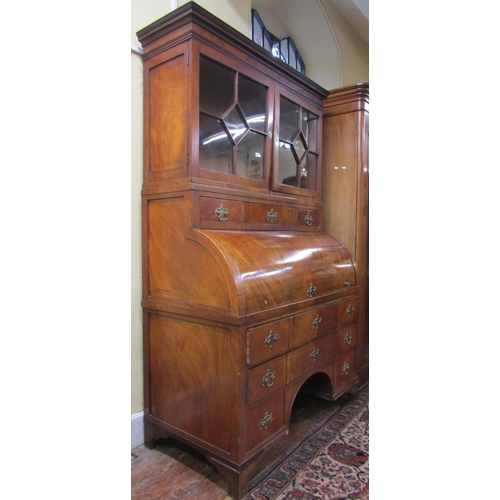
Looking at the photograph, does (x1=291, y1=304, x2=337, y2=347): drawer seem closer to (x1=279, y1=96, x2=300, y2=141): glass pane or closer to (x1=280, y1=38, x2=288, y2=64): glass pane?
(x1=279, y1=96, x2=300, y2=141): glass pane

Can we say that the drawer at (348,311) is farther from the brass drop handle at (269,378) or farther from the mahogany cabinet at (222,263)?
the brass drop handle at (269,378)

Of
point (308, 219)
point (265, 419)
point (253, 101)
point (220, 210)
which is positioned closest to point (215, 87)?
point (253, 101)

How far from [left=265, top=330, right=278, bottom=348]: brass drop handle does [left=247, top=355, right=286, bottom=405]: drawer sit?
0.26 ft

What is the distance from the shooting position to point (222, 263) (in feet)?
4.88

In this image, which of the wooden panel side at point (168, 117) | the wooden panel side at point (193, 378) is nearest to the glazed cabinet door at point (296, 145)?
the wooden panel side at point (168, 117)

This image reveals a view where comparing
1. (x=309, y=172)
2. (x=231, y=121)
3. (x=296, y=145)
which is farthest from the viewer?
(x=309, y=172)

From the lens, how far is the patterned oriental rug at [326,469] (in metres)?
1.52

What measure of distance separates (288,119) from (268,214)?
65cm

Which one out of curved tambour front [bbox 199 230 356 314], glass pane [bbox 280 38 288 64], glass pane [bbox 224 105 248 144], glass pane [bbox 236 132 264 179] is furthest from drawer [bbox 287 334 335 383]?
glass pane [bbox 280 38 288 64]

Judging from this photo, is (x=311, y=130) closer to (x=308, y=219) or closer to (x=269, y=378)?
(x=308, y=219)

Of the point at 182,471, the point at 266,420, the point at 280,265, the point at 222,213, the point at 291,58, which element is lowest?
the point at 182,471
